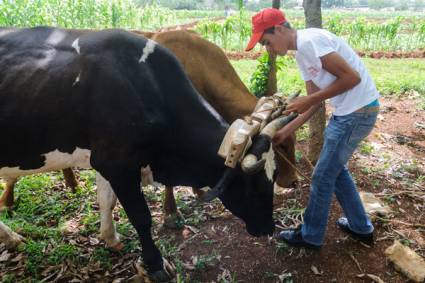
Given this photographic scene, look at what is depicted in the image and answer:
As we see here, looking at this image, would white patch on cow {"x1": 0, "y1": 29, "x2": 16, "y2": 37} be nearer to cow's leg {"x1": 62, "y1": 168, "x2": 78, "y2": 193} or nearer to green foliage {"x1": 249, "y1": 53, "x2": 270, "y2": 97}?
cow's leg {"x1": 62, "y1": 168, "x2": 78, "y2": 193}

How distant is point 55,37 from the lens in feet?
9.87

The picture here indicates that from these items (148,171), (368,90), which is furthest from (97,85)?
(368,90)

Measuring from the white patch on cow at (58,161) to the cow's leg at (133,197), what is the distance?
9.2 inches

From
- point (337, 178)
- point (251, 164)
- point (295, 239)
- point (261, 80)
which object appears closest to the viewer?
point (251, 164)

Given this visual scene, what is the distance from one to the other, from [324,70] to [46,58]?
2.09m

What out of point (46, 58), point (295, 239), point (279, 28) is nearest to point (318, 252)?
point (295, 239)

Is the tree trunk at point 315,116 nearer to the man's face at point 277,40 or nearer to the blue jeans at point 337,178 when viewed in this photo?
the blue jeans at point 337,178

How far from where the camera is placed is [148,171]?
3158 millimetres

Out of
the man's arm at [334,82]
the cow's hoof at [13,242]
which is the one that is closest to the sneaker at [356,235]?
the man's arm at [334,82]

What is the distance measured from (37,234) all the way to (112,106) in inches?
72.8

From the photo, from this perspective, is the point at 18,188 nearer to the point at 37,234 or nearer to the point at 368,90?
the point at 37,234

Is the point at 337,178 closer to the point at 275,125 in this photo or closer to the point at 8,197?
the point at 275,125

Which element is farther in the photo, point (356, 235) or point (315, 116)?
point (315, 116)

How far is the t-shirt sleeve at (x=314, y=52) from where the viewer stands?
2555 mm
